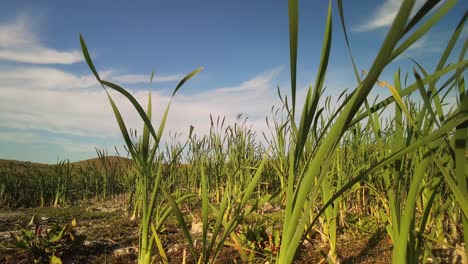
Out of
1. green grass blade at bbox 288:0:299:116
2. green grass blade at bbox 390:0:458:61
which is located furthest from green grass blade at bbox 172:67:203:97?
green grass blade at bbox 390:0:458:61

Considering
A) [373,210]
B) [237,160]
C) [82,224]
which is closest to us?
[373,210]

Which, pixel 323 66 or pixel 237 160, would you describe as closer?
pixel 323 66

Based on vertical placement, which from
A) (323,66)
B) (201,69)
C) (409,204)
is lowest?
(409,204)

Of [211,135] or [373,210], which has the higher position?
[211,135]

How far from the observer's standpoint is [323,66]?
2.65ft

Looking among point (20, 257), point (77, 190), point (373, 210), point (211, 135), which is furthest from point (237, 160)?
point (77, 190)

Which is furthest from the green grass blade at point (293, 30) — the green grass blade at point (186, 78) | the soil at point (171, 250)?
the soil at point (171, 250)

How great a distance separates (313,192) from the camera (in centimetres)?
92

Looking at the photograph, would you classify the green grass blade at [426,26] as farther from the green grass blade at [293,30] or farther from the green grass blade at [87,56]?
the green grass blade at [87,56]

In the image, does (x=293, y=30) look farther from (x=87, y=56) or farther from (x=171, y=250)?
(x=171, y=250)

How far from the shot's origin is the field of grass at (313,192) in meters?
0.76

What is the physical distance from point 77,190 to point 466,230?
282 inches

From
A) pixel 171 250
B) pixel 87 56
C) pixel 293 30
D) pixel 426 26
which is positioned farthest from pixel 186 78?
pixel 171 250

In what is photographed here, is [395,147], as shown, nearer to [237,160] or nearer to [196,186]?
[237,160]
